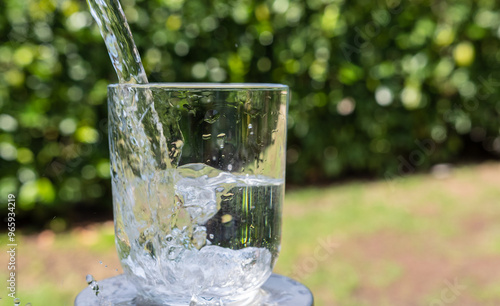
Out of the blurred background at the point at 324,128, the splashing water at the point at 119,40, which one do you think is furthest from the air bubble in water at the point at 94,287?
the blurred background at the point at 324,128

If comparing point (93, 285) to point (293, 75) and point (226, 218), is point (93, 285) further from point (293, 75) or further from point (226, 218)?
point (293, 75)

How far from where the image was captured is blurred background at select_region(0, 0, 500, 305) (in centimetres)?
264

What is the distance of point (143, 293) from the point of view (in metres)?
0.83

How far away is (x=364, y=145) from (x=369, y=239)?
118 centimetres

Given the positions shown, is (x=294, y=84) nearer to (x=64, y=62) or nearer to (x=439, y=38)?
(x=439, y=38)

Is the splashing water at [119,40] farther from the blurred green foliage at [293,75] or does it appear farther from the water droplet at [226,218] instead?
the blurred green foliage at [293,75]

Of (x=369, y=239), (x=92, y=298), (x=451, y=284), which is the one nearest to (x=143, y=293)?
(x=92, y=298)

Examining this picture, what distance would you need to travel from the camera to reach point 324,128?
3789mm

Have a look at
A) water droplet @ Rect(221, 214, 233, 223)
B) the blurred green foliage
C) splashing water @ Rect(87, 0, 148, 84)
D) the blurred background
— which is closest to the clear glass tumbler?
water droplet @ Rect(221, 214, 233, 223)

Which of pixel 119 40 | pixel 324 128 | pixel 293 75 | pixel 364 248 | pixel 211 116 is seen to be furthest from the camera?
pixel 324 128

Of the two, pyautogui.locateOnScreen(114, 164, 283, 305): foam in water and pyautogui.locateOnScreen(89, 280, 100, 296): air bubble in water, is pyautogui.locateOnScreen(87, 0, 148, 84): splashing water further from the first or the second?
pyautogui.locateOnScreen(89, 280, 100, 296): air bubble in water

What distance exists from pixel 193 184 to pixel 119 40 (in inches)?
14.5

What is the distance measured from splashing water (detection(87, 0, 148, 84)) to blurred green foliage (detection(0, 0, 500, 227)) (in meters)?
1.92

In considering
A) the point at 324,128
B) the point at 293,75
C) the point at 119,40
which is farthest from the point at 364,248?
the point at 119,40
